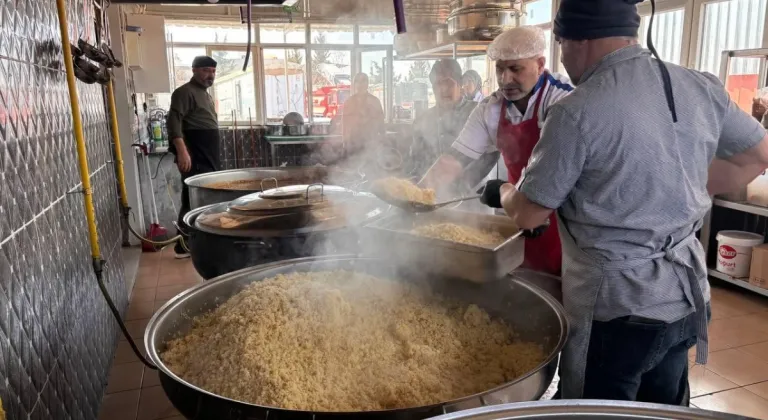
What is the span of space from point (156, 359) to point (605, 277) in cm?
116

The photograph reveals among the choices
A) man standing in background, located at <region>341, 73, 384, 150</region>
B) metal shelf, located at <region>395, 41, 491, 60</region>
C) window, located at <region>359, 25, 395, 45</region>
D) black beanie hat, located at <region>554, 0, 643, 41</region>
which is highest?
window, located at <region>359, 25, 395, 45</region>

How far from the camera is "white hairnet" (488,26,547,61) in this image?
92.4 inches

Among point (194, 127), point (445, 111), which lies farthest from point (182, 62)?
point (445, 111)

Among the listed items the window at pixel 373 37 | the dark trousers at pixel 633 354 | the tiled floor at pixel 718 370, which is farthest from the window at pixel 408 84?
the dark trousers at pixel 633 354

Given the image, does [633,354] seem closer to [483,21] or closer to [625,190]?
[625,190]

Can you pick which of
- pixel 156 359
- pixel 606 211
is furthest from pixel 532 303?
pixel 156 359

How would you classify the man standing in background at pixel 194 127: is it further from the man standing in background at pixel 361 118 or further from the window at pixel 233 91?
the window at pixel 233 91

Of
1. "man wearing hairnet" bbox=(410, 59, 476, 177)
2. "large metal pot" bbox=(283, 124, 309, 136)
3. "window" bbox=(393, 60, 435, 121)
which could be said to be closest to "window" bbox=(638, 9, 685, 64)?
"man wearing hairnet" bbox=(410, 59, 476, 177)

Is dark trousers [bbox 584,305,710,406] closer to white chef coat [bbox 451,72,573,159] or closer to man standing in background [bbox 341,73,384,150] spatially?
white chef coat [bbox 451,72,573,159]

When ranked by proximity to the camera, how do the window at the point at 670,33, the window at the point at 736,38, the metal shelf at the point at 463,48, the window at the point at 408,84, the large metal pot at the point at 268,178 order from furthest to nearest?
1. the window at the point at 408,84
2. the metal shelf at the point at 463,48
3. the window at the point at 670,33
4. the window at the point at 736,38
5. the large metal pot at the point at 268,178

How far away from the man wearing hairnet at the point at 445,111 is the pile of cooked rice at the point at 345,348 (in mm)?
2292

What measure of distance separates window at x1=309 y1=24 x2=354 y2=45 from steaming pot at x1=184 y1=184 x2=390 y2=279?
656 centimetres

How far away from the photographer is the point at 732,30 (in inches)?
187

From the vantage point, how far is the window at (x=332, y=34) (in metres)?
8.55
